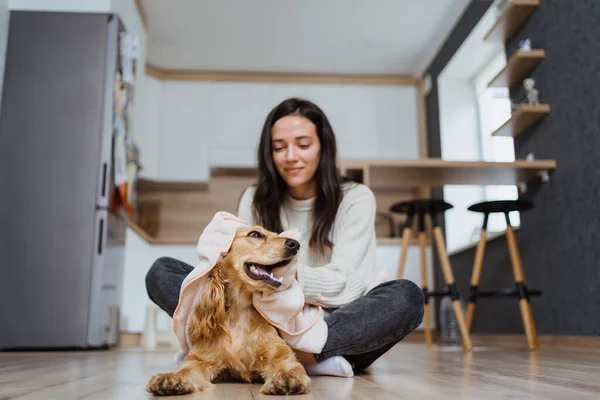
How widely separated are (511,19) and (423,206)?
1245 mm

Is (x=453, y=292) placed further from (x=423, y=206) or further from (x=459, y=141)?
(x=459, y=141)

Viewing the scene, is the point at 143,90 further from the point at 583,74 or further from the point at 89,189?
the point at 583,74

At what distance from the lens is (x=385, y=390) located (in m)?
1.19

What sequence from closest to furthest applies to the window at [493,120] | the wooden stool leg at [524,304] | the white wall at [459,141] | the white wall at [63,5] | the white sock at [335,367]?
the white sock at [335,367] < the wooden stool leg at [524,304] < the white wall at [63,5] < the window at [493,120] < the white wall at [459,141]

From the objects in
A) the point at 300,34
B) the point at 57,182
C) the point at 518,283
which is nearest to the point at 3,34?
the point at 57,182

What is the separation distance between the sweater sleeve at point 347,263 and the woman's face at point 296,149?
0.52 ft

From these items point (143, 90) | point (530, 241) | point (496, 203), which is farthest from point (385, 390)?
point (143, 90)

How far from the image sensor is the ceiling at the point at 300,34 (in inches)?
171

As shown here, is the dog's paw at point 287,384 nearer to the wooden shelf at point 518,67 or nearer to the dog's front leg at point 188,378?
the dog's front leg at point 188,378

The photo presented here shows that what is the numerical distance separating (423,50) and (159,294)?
400 centimetres

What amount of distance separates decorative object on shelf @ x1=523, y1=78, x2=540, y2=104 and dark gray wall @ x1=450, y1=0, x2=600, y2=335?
0.03 metres

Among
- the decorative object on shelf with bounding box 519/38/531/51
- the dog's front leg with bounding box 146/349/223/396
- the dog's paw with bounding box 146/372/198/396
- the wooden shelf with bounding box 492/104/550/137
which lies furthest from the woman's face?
the decorative object on shelf with bounding box 519/38/531/51

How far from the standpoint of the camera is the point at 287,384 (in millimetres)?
1097

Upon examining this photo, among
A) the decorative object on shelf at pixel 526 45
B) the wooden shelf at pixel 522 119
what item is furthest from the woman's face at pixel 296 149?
the decorative object on shelf at pixel 526 45
